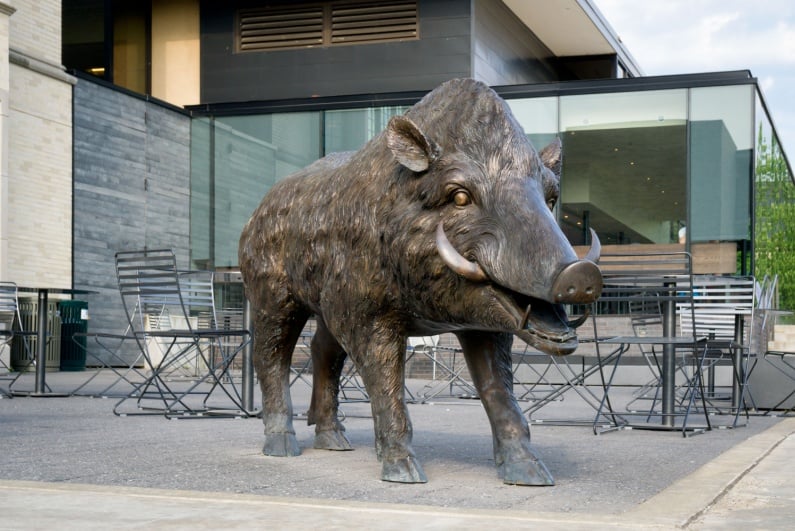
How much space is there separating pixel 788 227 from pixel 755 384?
1305 cm

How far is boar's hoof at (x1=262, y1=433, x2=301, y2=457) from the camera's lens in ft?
18.9

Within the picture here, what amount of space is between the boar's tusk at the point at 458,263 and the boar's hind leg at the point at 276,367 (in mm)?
1711

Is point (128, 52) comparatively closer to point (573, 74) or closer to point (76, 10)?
point (76, 10)

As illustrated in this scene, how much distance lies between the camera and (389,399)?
4871mm

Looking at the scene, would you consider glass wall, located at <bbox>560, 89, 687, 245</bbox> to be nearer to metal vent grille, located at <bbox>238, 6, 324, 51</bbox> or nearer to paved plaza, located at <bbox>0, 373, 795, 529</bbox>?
metal vent grille, located at <bbox>238, 6, 324, 51</bbox>

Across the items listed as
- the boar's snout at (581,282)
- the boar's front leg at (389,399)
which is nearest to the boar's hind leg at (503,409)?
the boar's front leg at (389,399)

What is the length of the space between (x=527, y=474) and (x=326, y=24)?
19.7m

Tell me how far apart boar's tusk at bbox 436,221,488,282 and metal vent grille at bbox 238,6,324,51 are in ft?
64.4

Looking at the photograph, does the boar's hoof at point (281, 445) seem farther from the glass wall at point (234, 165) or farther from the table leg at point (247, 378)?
the glass wall at point (234, 165)

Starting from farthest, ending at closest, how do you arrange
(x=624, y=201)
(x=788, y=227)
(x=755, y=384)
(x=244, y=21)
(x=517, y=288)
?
(x=244, y=21) < (x=788, y=227) < (x=624, y=201) < (x=755, y=384) < (x=517, y=288)

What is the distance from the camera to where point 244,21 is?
2394 cm

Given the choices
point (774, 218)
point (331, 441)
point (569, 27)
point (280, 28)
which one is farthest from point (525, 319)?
point (569, 27)

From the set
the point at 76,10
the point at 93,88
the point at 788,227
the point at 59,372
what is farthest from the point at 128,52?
the point at 788,227

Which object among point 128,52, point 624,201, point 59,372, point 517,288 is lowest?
point 59,372
